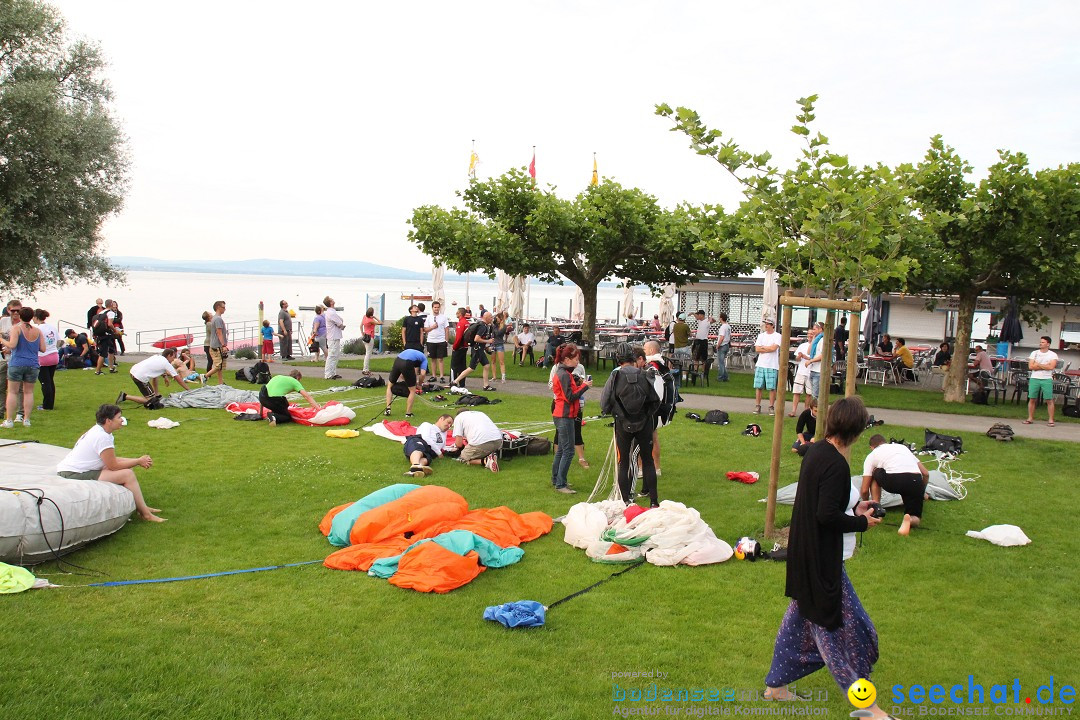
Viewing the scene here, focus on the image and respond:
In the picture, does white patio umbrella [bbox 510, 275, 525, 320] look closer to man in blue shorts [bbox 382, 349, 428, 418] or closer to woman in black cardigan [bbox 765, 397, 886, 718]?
man in blue shorts [bbox 382, 349, 428, 418]

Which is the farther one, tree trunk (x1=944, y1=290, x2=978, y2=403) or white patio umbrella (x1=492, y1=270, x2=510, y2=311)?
white patio umbrella (x1=492, y1=270, x2=510, y2=311)

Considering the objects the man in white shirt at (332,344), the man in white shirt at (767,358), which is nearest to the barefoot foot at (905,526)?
the man in white shirt at (767,358)

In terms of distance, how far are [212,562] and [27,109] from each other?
19674mm

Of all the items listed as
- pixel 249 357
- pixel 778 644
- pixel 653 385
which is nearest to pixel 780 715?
pixel 778 644

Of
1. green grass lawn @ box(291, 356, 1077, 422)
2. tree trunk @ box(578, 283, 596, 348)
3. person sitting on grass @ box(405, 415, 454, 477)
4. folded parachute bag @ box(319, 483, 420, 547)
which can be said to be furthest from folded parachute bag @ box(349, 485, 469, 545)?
tree trunk @ box(578, 283, 596, 348)

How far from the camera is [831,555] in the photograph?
4062 millimetres

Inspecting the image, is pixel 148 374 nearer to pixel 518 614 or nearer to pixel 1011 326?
pixel 518 614

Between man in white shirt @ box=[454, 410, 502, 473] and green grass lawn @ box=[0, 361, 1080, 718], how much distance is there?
1000 millimetres

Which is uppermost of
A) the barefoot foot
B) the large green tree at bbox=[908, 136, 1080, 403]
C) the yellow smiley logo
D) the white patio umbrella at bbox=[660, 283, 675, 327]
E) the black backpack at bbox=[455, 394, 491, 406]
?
the large green tree at bbox=[908, 136, 1080, 403]

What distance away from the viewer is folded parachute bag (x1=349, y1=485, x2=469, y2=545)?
6992 mm

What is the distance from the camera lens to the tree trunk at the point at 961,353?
16422 millimetres

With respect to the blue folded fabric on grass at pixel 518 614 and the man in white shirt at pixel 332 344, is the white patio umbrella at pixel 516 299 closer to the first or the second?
the man in white shirt at pixel 332 344

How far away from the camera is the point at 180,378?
48.1 feet

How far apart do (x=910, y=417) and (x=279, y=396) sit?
11.3 meters
